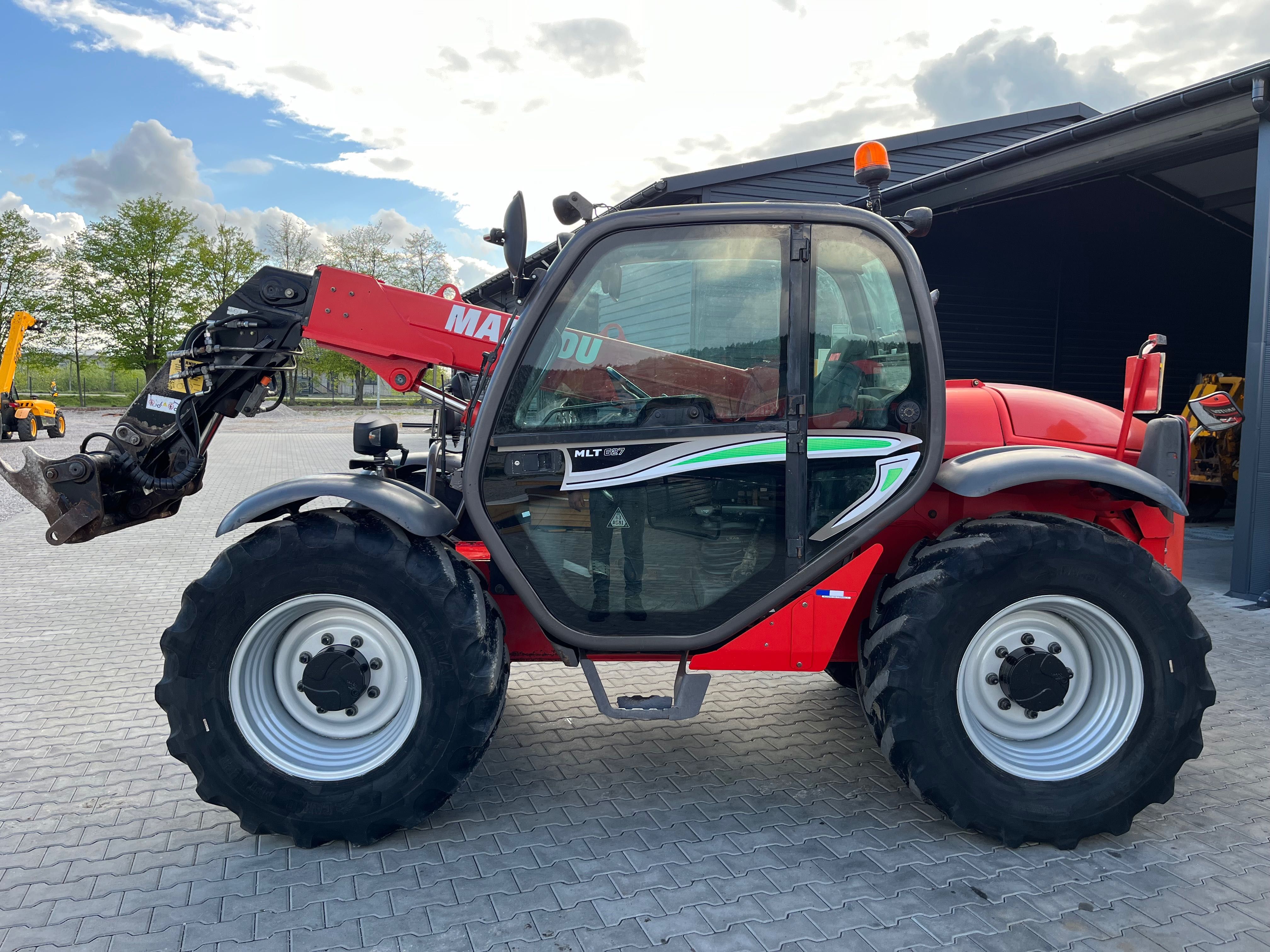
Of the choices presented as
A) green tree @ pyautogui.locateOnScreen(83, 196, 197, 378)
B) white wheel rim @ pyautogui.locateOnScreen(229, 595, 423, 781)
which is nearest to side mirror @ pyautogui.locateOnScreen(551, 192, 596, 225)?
white wheel rim @ pyautogui.locateOnScreen(229, 595, 423, 781)

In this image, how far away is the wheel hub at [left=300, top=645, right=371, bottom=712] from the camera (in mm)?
3197

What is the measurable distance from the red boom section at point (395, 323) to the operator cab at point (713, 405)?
497 millimetres

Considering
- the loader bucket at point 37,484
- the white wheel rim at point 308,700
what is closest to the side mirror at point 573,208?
the white wheel rim at point 308,700

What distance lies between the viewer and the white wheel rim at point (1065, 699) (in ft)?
10.5

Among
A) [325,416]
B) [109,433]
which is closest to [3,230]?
[325,416]

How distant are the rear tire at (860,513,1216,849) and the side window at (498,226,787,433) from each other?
0.91m

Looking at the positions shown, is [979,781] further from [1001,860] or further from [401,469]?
[401,469]

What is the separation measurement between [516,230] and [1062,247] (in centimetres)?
1237

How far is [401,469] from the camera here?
4.38m

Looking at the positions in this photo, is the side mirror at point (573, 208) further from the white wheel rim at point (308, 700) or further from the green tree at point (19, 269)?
the green tree at point (19, 269)

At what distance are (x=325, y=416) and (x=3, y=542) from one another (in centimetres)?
3043

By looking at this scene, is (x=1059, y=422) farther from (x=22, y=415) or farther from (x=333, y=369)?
(x=333, y=369)

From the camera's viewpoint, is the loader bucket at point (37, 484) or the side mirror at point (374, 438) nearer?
the loader bucket at point (37, 484)

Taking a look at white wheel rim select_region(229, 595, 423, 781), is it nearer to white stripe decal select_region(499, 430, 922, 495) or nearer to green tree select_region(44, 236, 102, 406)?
white stripe decal select_region(499, 430, 922, 495)
